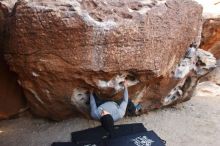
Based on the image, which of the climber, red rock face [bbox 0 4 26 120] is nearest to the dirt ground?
red rock face [bbox 0 4 26 120]

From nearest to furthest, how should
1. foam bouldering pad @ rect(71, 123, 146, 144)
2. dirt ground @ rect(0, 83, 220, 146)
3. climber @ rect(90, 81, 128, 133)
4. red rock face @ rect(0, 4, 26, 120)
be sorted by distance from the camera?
climber @ rect(90, 81, 128, 133), foam bouldering pad @ rect(71, 123, 146, 144), dirt ground @ rect(0, 83, 220, 146), red rock face @ rect(0, 4, 26, 120)

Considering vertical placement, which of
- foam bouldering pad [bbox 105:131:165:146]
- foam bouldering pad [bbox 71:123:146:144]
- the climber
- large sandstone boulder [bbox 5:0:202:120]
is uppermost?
large sandstone boulder [bbox 5:0:202:120]

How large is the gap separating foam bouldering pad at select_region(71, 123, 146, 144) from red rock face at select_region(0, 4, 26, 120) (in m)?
1.01

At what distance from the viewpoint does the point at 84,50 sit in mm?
4086

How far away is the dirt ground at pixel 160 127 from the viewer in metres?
4.58

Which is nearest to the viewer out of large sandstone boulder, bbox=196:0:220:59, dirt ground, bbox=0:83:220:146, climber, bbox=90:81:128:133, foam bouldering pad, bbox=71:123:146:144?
climber, bbox=90:81:128:133

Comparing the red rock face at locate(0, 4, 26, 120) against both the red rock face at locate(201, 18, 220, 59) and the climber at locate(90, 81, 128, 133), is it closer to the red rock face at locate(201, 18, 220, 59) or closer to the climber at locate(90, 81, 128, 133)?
the climber at locate(90, 81, 128, 133)

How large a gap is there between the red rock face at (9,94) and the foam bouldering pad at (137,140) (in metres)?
1.49

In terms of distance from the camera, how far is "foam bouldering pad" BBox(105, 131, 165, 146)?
4035mm

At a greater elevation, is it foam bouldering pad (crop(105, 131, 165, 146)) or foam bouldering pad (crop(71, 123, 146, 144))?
foam bouldering pad (crop(105, 131, 165, 146))

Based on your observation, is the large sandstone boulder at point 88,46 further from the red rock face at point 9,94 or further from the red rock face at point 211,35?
the red rock face at point 211,35

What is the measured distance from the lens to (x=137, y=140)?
161 inches

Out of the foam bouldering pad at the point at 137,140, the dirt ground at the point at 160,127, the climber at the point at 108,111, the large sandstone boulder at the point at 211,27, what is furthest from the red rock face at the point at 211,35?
the foam bouldering pad at the point at 137,140

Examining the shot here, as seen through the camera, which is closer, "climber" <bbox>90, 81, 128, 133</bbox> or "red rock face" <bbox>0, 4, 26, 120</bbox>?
"climber" <bbox>90, 81, 128, 133</bbox>
